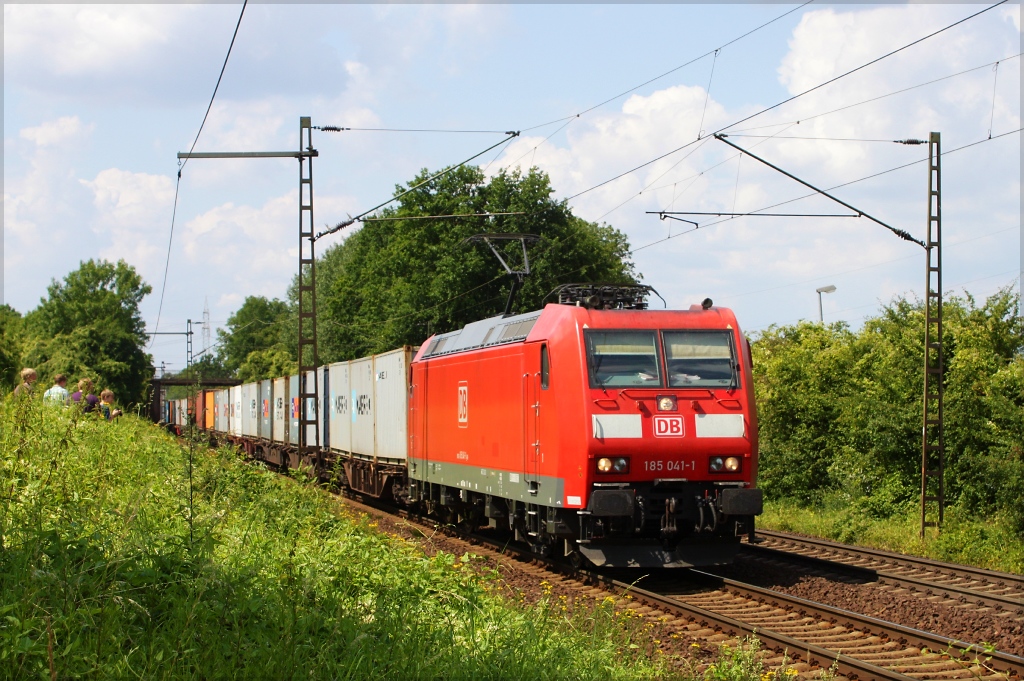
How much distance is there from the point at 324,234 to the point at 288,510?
38.6 feet

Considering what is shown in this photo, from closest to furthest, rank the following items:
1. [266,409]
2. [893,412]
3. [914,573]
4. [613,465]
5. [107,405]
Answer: [613,465] → [914,573] → [107,405] → [893,412] → [266,409]

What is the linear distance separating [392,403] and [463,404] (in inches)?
216

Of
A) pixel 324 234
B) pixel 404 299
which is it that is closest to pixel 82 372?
pixel 404 299

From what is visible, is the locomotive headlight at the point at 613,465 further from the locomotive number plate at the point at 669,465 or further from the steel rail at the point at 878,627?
the steel rail at the point at 878,627

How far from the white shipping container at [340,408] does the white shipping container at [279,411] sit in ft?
16.3

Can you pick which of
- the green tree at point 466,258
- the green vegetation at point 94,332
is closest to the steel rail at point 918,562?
the green tree at point 466,258

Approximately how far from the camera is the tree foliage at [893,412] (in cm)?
1717

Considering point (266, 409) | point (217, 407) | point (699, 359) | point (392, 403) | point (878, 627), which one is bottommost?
point (878, 627)

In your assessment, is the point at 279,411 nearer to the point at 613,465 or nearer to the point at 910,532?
the point at 910,532

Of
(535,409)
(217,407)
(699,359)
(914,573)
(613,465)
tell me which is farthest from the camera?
(217,407)

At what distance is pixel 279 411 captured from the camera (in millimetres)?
35188

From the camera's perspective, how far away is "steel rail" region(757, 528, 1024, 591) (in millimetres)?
12469

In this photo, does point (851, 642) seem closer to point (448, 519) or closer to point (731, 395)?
point (731, 395)

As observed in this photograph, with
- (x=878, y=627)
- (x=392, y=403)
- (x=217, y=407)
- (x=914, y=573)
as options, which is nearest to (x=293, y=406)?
(x=392, y=403)
